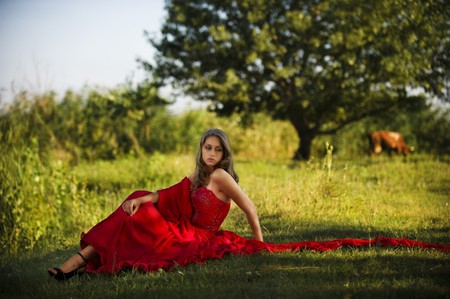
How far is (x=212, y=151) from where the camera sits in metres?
3.89

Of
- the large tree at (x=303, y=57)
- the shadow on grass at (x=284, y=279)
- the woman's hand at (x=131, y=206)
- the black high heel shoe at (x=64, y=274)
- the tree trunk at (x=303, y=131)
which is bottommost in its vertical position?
the black high heel shoe at (x=64, y=274)

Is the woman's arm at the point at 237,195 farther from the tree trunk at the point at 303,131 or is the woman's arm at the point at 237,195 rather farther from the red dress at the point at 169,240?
the tree trunk at the point at 303,131

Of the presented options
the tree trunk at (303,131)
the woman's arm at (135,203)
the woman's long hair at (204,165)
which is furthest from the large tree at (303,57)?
the woman's arm at (135,203)

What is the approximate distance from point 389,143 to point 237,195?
9.16 meters

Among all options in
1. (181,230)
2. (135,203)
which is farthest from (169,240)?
(135,203)

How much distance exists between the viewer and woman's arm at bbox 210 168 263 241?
12.2 feet

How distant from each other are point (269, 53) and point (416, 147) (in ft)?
18.7

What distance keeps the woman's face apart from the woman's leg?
3.76 feet

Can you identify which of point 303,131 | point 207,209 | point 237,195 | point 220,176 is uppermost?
point 303,131

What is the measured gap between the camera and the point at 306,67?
11844mm

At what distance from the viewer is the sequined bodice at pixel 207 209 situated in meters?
3.88

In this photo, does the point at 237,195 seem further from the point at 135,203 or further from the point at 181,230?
the point at 135,203

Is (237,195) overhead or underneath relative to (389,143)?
underneath

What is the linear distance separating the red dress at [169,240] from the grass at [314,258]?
0.10 meters
